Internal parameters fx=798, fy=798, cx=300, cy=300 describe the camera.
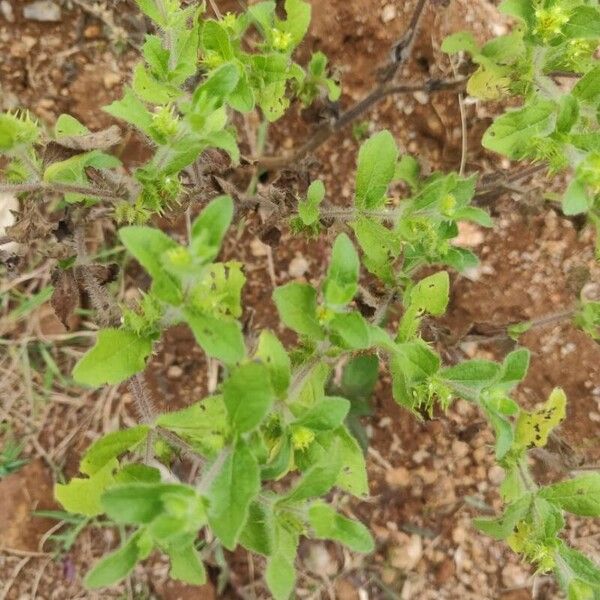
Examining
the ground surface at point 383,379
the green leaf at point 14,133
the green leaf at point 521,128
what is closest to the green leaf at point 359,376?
the ground surface at point 383,379

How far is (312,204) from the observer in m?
2.48

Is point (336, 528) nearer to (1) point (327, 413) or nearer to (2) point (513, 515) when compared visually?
(1) point (327, 413)

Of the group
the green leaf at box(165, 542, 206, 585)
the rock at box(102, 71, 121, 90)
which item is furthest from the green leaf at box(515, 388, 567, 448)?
the rock at box(102, 71, 121, 90)

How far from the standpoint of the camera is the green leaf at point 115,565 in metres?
1.80

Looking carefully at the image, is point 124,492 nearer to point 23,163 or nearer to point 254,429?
point 254,429

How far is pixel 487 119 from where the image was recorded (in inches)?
138

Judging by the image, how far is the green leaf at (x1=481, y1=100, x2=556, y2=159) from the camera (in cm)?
237

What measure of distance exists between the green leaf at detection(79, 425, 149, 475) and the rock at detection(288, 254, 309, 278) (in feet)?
4.85

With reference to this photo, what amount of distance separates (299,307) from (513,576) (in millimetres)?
1904

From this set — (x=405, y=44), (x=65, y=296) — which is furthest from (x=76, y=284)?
(x=405, y=44)

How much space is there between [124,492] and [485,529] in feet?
4.00

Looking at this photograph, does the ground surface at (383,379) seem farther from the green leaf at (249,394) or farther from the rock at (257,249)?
the green leaf at (249,394)

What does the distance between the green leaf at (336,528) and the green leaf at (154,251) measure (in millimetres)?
611

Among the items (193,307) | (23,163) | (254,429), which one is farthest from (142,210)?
(254,429)
